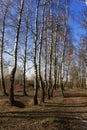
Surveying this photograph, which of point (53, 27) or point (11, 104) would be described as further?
point (53, 27)

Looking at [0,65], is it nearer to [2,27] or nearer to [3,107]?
[2,27]

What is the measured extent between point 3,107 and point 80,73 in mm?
62362

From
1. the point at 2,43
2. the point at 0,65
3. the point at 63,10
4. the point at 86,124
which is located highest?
the point at 63,10

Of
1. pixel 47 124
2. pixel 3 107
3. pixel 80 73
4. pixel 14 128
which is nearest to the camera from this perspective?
pixel 14 128

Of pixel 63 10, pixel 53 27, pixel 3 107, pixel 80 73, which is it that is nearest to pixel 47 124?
pixel 3 107

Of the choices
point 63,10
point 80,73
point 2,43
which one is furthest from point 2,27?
point 80,73

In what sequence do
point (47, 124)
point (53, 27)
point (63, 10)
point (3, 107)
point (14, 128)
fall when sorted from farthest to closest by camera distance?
point (63, 10)
point (53, 27)
point (3, 107)
point (47, 124)
point (14, 128)

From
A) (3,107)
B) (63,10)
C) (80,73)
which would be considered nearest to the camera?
(3,107)

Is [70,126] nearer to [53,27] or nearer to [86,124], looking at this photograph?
[86,124]

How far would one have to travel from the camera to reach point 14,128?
33.1 feet

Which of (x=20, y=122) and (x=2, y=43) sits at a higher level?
(x=2, y=43)

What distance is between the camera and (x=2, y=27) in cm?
2780

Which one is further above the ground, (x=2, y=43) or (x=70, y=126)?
(x=2, y=43)

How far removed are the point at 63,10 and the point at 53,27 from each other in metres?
3.00
